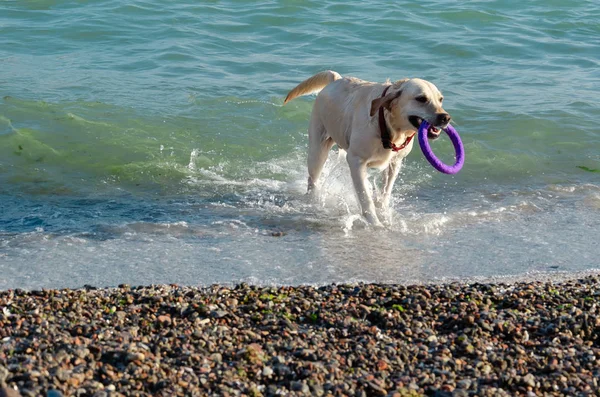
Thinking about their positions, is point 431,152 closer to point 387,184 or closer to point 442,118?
point 442,118

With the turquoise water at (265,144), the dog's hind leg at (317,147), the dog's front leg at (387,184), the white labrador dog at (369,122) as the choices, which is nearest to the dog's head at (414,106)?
the white labrador dog at (369,122)


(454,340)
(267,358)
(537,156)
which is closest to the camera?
(267,358)

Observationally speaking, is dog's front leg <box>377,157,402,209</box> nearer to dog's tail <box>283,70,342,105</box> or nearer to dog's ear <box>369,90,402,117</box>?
dog's ear <box>369,90,402,117</box>

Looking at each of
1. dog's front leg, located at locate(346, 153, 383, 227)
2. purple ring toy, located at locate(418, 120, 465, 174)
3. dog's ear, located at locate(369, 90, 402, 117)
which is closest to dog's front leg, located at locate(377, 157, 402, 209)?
dog's front leg, located at locate(346, 153, 383, 227)

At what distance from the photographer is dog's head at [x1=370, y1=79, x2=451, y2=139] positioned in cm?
730

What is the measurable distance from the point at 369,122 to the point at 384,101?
1.13 ft

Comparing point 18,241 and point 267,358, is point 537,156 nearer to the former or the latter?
point 18,241

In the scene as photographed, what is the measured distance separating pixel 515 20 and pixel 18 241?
13.5m

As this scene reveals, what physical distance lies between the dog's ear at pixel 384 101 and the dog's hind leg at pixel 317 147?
1266 millimetres

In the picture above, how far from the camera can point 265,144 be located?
1125 centimetres

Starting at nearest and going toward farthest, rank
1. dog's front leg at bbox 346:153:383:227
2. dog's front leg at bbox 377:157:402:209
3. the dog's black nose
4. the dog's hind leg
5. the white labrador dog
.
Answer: the dog's black nose < the white labrador dog < dog's front leg at bbox 346:153:383:227 < dog's front leg at bbox 377:157:402:209 < the dog's hind leg

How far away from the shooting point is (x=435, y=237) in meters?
8.05

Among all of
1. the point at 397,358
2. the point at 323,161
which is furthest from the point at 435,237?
the point at 397,358

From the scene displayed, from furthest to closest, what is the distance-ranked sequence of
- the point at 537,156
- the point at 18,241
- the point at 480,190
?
1. the point at 537,156
2. the point at 480,190
3. the point at 18,241
